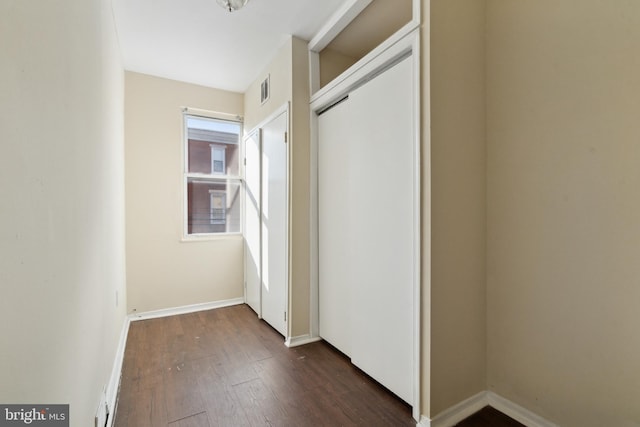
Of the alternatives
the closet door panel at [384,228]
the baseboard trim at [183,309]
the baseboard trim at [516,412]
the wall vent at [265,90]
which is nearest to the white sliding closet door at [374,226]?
the closet door panel at [384,228]

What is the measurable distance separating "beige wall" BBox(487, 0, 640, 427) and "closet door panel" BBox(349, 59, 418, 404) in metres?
0.54

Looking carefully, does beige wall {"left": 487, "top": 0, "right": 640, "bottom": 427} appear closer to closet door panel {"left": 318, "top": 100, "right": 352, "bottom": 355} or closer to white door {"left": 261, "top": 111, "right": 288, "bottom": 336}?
closet door panel {"left": 318, "top": 100, "right": 352, "bottom": 355}

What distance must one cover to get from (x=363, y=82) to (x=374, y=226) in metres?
1.04

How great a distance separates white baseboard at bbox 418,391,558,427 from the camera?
1.50 metres

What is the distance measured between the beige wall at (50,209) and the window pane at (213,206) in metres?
1.98

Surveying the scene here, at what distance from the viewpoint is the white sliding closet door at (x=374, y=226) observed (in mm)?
1646

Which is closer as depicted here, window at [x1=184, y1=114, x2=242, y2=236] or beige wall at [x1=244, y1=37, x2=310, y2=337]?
beige wall at [x1=244, y1=37, x2=310, y2=337]

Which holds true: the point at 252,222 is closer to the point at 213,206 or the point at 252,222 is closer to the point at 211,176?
the point at 213,206

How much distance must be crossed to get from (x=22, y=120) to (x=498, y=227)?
206 centimetres

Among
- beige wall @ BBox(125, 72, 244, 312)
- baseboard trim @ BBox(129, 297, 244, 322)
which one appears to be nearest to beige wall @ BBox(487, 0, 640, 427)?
baseboard trim @ BBox(129, 297, 244, 322)

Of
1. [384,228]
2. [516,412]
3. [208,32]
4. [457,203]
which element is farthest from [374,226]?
[208,32]

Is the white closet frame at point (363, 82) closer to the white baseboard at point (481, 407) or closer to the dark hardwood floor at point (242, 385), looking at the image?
the white baseboard at point (481, 407)

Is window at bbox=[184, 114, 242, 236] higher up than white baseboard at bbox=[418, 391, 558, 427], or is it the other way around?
window at bbox=[184, 114, 242, 236]

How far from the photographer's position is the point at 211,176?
11.6 feet
